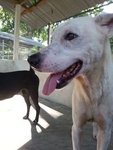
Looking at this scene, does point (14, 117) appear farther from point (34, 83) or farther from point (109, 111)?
point (109, 111)

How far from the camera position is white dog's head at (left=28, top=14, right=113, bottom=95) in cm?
229

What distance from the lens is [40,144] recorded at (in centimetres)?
437

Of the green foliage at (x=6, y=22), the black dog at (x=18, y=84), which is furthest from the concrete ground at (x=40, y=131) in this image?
the green foliage at (x=6, y=22)

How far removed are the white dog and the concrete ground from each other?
1.62 meters

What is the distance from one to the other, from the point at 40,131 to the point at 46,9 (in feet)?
17.9

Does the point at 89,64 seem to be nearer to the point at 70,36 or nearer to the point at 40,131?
the point at 70,36

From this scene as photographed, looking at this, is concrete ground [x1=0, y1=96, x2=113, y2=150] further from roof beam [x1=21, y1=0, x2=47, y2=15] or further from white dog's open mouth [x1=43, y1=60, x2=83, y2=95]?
roof beam [x1=21, y1=0, x2=47, y2=15]

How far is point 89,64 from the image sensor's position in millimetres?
2453

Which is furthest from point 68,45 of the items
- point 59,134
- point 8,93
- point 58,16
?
point 58,16

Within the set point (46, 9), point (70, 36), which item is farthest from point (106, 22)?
point (46, 9)

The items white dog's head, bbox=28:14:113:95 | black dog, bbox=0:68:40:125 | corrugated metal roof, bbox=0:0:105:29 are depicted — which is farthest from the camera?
corrugated metal roof, bbox=0:0:105:29

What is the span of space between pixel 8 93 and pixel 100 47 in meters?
3.24

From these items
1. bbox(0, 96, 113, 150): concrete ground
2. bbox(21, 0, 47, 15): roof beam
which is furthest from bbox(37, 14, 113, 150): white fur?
bbox(21, 0, 47, 15): roof beam

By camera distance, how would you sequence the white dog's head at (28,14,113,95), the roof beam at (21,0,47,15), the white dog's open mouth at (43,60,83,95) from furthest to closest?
the roof beam at (21,0,47,15) → the white dog's open mouth at (43,60,83,95) → the white dog's head at (28,14,113,95)
